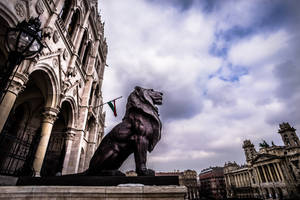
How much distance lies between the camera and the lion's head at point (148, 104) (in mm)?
3246

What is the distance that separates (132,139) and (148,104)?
818mm

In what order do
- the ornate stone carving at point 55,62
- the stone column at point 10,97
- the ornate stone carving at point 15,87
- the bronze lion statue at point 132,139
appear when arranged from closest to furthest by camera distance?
1. the bronze lion statue at point 132,139
2. the stone column at point 10,97
3. the ornate stone carving at point 15,87
4. the ornate stone carving at point 55,62

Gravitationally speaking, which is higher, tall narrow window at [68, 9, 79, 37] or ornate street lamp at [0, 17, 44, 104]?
tall narrow window at [68, 9, 79, 37]

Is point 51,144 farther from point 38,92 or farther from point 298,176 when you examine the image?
point 298,176

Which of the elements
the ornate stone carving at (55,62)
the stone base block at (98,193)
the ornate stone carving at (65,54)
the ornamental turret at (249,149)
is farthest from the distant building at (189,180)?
the stone base block at (98,193)

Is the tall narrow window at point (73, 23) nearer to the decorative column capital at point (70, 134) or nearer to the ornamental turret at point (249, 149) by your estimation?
the decorative column capital at point (70, 134)

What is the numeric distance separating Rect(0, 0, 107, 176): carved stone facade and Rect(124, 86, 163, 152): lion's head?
371 cm

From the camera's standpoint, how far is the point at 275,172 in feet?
134

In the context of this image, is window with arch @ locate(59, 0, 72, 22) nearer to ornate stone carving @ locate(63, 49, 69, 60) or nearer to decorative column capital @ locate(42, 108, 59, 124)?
ornate stone carving @ locate(63, 49, 69, 60)

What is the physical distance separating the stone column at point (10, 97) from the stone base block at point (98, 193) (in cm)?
473

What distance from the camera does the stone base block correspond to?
2.07m

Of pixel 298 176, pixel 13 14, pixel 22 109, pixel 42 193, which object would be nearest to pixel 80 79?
pixel 22 109

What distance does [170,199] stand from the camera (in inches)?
80.4

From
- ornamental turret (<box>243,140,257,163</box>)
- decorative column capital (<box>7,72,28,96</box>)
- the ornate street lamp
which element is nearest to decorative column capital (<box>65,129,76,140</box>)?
decorative column capital (<box>7,72,28,96</box>)
